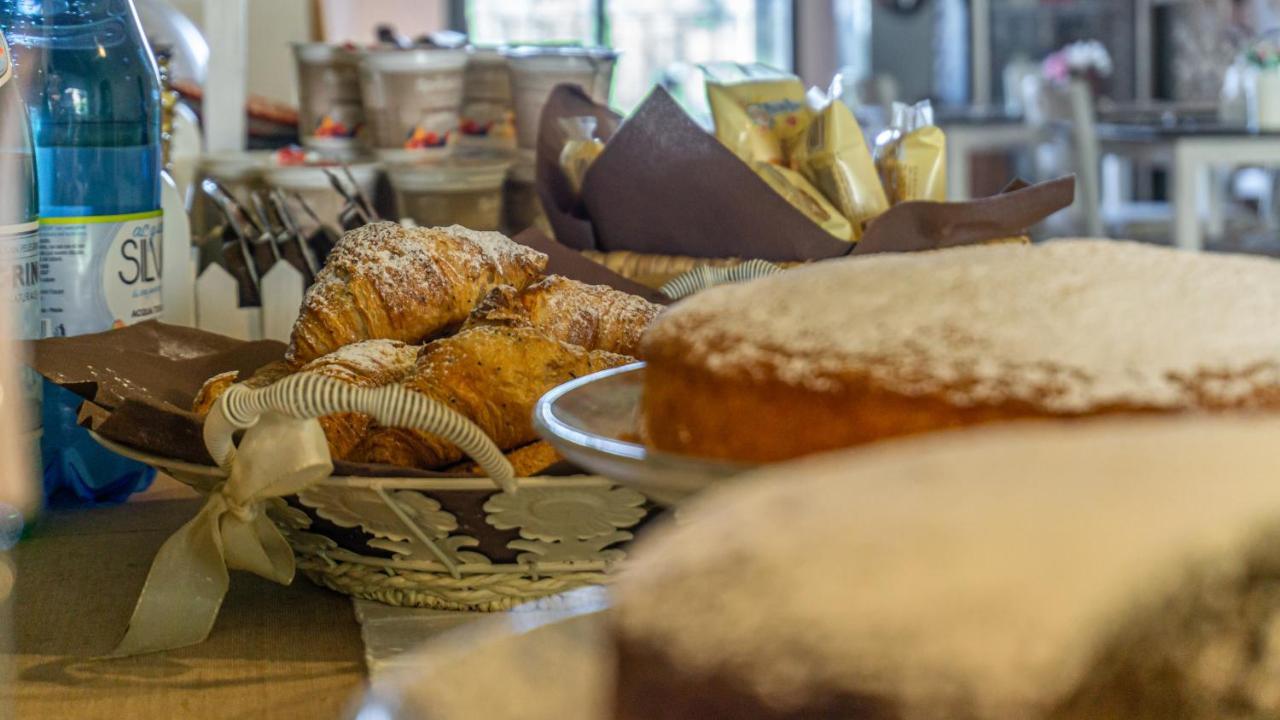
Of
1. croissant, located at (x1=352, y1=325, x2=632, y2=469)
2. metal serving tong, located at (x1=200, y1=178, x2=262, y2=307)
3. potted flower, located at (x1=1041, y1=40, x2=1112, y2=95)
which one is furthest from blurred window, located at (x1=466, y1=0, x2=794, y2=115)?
croissant, located at (x1=352, y1=325, x2=632, y2=469)

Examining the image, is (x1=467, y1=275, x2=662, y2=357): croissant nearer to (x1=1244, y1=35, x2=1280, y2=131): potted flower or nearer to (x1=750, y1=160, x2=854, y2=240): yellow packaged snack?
(x1=750, y1=160, x2=854, y2=240): yellow packaged snack

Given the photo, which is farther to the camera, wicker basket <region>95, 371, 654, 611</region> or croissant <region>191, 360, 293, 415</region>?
croissant <region>191, 360, 293, 415</region>

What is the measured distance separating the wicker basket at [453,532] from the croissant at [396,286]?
128 millimetres

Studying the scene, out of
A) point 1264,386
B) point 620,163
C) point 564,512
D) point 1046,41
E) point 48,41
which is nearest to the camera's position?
point 1264,386

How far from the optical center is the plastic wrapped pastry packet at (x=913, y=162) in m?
1.04

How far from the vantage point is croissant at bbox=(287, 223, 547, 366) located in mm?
731

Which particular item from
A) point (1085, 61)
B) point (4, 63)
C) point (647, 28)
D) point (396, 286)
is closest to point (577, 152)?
point (396, 286)

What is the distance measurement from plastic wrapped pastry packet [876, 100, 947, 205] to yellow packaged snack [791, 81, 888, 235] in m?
0.03

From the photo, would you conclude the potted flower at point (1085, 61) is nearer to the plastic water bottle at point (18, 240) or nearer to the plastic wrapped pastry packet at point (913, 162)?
the plastic wrapped pastry packet at point (913, 162)

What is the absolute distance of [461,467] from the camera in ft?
2.05

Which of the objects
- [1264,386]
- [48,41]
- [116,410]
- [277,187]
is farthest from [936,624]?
[277,187]

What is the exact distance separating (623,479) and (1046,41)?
7851mm

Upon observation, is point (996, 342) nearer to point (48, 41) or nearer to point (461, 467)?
point (461, 467)

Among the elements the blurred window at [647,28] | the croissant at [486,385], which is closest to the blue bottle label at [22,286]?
the croissant at [486,385]
